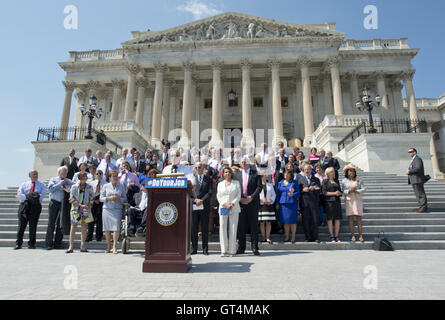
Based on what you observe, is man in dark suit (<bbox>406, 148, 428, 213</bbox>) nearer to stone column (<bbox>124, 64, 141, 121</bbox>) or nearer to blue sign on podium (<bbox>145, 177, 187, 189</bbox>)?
blue sign on podium (<bbox>145, 177, 187, 189</bbox>)

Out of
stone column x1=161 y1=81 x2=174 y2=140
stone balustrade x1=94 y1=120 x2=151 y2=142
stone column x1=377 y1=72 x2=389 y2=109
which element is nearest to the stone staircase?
stone balustrade x1=94 y1=120 x2=151 y2=142

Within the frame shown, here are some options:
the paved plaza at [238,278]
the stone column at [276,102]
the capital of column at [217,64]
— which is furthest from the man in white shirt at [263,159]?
the capital of column at [217,64]

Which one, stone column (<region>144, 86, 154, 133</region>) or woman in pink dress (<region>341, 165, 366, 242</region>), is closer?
woman in pink dress (<region>341, 165, 366, 242</region>)

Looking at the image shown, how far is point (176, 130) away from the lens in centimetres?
3481

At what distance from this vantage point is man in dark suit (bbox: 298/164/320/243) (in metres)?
7.72

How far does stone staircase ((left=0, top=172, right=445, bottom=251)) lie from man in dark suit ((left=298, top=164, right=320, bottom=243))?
0.34 m

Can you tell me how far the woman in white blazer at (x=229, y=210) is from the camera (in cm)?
654

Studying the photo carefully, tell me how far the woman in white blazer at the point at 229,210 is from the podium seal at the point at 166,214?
5.80ft

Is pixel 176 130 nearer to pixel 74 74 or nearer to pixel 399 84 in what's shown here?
pixel 74 74

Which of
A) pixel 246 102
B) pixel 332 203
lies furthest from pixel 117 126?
pixel 332 203

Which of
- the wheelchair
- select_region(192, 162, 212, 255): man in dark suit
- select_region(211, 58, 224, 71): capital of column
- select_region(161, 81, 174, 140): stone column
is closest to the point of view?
select_region(192, 162, 212, 255): man in dark suit

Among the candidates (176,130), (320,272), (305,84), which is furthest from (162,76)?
(320,272)

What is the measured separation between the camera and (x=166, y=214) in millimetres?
5090
